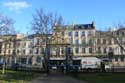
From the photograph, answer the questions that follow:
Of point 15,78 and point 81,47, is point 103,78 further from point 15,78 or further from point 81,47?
point 81,47

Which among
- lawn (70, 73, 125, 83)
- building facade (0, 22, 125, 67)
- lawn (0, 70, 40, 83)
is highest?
building facade (0, 22, 125, 67)

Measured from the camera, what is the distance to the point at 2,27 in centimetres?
4559

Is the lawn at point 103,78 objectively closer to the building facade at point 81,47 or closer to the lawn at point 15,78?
the lawn at point 15,78

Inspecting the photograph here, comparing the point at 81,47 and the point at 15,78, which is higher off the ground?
the point at 81,47

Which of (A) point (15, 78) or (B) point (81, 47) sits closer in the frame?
(A) point (15, 78)

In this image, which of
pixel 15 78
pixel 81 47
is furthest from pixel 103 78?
pixel 81 47

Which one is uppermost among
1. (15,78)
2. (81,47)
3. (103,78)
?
(81,47)

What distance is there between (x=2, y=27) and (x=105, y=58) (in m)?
65.1

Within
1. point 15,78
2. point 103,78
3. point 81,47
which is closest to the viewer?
point 15,78

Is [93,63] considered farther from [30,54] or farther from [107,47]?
[30,54]

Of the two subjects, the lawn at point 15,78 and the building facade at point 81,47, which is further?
the building facade at point 81,47

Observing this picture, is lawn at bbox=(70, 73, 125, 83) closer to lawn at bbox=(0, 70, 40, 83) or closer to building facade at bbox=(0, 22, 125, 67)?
lawn at bbox=(0, 70, 40, 83)

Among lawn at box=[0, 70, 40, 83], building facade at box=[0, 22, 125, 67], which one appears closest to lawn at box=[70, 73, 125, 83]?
lawn at box=[0, 70, 40, 83]

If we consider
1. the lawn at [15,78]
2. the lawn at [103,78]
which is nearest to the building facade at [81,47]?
the lawn at [103,78]
